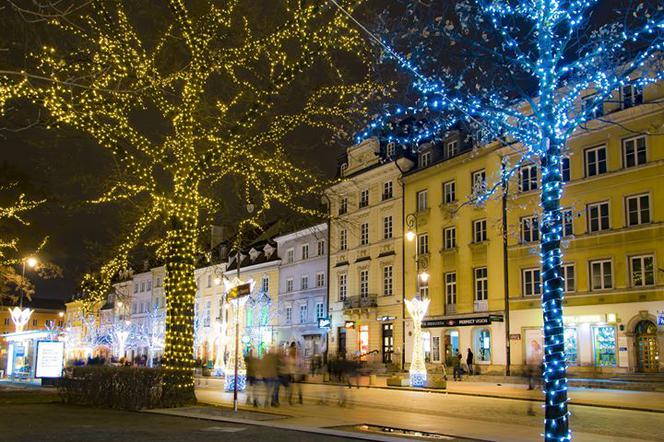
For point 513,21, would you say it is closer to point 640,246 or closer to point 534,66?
point 534,66

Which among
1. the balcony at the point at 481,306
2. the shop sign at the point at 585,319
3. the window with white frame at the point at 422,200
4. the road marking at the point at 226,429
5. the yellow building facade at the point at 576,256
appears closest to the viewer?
the road marking at the point at 226,429

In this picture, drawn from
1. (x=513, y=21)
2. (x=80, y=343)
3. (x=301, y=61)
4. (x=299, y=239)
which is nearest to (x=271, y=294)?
(x=299, y=239)

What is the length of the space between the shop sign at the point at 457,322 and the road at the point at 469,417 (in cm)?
1448

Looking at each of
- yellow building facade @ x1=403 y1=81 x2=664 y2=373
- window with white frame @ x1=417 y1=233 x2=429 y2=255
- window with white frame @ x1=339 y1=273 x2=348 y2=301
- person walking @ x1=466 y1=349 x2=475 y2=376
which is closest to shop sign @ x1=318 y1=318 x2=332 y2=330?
window with white frame @ x1=339 y1=273 x2=348 y2=301

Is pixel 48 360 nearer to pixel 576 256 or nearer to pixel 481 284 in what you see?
pixel 481 284

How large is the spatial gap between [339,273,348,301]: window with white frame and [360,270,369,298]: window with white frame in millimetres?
1924

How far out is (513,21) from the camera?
35.0 ft

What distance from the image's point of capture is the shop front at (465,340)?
124 ft

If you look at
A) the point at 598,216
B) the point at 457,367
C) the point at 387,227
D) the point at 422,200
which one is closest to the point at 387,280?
the point at 387,227

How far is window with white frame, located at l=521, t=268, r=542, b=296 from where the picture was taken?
36.3 m

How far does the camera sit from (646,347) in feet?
102

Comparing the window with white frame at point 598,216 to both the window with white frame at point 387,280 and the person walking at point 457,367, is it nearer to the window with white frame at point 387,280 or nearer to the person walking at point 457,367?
the person walking at point 457,367

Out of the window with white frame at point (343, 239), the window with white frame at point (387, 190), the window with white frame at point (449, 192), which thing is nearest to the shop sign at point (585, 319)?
the window with white frame at point (449, 192)

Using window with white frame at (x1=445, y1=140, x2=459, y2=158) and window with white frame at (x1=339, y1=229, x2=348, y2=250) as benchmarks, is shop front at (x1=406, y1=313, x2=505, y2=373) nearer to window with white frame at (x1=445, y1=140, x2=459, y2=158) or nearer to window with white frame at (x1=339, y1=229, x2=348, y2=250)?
window with white frame at (x1=339, y1=229, x2=348, y2=250)
